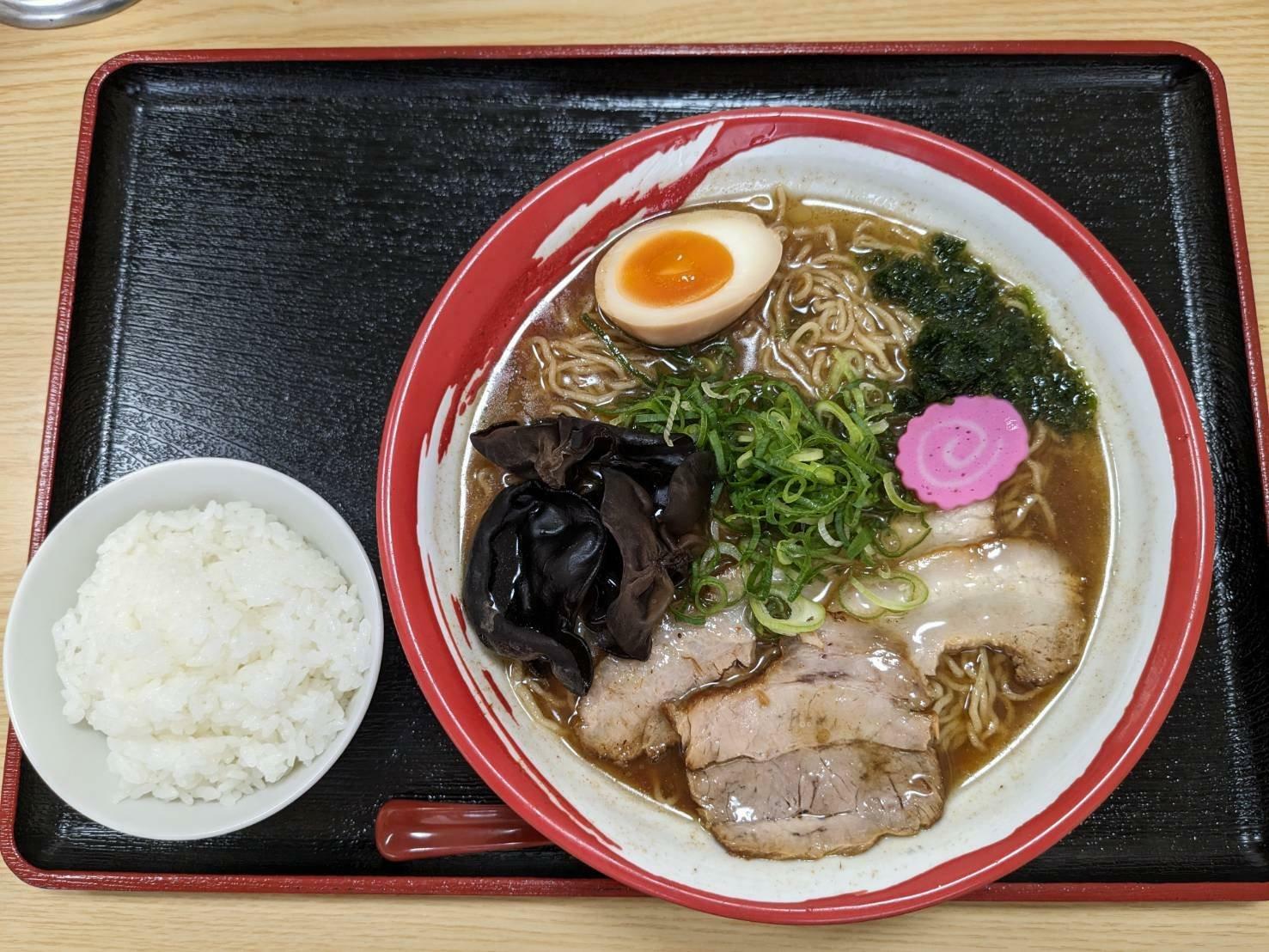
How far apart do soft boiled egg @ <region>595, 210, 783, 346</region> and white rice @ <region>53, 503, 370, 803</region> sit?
953 mm

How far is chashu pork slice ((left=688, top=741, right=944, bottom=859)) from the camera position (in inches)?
70.0

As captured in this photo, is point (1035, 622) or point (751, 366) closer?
point (1035, 622)

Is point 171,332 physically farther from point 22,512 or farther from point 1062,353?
point 1062,353

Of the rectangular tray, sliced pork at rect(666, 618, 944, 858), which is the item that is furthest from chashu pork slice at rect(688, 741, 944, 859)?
the rectangular tray

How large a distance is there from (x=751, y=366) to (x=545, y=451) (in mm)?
585

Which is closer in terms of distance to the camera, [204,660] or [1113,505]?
[204,660]

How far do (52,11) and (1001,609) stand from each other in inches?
113

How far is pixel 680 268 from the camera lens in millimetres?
1921

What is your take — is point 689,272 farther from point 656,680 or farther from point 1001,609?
point 1001,609

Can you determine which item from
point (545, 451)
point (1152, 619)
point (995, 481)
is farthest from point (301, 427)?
point (1152, 619)

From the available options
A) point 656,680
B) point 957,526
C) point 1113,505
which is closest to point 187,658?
point 656,680

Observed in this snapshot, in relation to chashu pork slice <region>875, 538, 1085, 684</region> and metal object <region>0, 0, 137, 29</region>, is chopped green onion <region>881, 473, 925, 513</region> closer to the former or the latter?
chashu pork slice <region>875, 538, 1085, 684</region>

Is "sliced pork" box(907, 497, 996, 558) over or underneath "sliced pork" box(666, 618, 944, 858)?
over

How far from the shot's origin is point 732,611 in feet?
6.32
